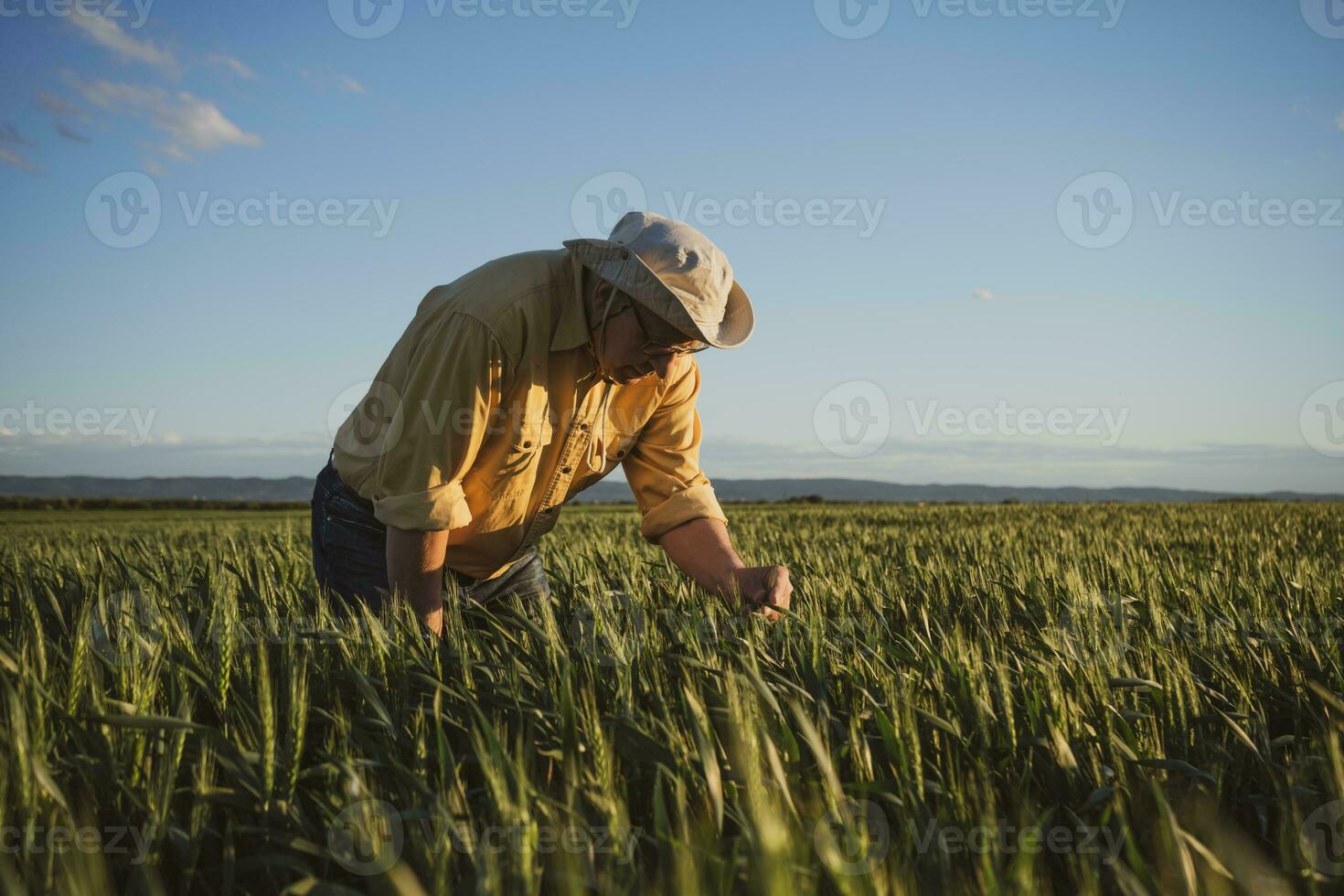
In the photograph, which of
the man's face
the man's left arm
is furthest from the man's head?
the man's left arm

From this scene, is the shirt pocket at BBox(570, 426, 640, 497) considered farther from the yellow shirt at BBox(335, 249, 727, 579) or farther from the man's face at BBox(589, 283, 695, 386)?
the man's face at BBox(589, 283, 695, 386)

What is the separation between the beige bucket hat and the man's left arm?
1.39 ft

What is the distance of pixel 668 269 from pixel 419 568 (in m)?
1.10

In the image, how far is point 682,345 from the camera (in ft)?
8.05

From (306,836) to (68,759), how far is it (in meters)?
0.48

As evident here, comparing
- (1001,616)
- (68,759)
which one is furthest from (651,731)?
(1001,616)

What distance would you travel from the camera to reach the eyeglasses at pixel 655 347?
2424 mm

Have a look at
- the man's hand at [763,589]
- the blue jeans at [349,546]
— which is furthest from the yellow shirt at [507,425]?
the man's hand at [763,589]

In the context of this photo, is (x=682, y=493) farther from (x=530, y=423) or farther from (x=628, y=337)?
(x=628, y=337)

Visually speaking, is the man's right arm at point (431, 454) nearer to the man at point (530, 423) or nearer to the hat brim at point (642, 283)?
the man at point (530, 423)

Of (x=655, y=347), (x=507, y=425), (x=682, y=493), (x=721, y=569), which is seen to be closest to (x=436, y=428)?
(x=507, y=425)

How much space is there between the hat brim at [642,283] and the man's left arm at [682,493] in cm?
39

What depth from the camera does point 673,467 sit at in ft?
10.2

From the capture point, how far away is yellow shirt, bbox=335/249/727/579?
2.33m
